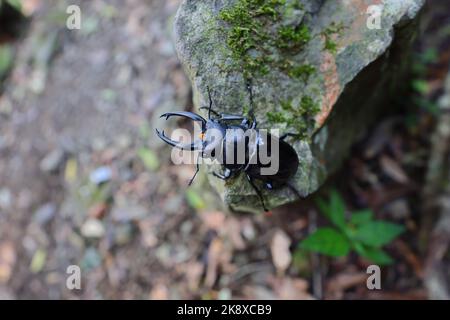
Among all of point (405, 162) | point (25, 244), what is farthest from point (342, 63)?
point (25, 244)

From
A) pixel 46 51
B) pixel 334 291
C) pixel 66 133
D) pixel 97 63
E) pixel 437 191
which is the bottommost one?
pixel 334 291

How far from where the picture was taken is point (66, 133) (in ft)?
16.2

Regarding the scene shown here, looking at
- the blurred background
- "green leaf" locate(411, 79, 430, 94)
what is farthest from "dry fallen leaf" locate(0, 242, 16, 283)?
"green leaf" locate(411, 79, 430, 94)

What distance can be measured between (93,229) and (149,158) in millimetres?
885

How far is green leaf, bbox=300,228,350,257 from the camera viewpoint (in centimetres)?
304

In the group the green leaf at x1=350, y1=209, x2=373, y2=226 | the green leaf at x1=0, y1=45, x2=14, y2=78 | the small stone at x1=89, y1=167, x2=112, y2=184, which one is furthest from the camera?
the green leaf at x1=0, y1=45, x2=14, y2=78

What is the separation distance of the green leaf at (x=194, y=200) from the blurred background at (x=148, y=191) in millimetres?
11

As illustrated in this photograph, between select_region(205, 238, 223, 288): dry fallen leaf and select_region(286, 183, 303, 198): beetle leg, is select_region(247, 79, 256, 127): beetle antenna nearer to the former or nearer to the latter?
select_region(286, 183, 303, 198): beetle leg

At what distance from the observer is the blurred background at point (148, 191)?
3.58 meters

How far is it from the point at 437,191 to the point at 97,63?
12.7 ft

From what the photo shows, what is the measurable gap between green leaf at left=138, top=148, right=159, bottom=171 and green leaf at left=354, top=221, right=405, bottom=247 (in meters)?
2.01

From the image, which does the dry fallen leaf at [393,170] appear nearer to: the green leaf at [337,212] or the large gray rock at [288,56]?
the green leaf at [337,212]

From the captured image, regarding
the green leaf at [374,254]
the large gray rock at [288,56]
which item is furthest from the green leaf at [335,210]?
the large gray rock at [288,56]

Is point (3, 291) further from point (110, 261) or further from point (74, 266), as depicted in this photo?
point (110, 261)
